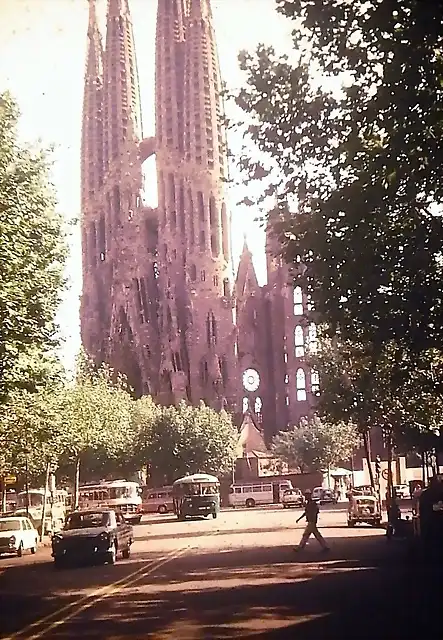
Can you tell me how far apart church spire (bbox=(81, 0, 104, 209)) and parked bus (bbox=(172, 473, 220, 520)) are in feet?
27.0

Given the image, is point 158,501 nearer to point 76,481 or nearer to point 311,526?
point 76,481

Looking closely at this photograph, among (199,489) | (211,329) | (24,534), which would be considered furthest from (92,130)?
(24,534)

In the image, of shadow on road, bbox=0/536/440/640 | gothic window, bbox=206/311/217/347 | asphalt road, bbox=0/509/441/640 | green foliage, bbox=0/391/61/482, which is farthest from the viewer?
gothic window, bbox=206/311/217/347

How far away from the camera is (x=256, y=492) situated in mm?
23703

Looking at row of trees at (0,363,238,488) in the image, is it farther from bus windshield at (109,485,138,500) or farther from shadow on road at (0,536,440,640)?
shadow on road at (0,536,440,640)

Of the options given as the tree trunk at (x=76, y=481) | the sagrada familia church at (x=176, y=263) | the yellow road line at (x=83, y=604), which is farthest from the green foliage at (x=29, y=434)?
the yellow road line at (x=83, y=604)

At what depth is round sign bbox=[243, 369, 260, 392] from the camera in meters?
22.7

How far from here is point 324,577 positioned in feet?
35.4

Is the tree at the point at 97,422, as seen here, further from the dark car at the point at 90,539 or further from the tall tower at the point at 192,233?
the dark car at the point at 90,539

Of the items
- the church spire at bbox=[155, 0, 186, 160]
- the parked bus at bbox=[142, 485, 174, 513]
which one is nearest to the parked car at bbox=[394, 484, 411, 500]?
the parked bus at bbox=[142, 485, 174, 513]

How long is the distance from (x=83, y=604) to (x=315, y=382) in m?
13.9

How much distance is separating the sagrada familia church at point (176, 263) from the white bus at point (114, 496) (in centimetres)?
323

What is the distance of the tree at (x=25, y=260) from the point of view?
13.2 meters

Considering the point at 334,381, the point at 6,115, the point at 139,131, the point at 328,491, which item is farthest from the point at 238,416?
the point at 6,115
